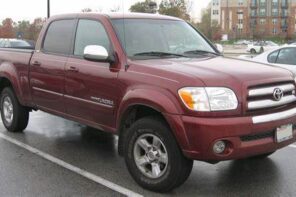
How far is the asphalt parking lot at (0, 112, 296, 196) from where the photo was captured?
5.33m

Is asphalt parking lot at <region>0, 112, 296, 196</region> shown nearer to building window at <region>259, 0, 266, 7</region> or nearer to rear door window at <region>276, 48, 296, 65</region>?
rear door window at <region>276, 48, 296, 65</region>

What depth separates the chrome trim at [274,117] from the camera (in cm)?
492

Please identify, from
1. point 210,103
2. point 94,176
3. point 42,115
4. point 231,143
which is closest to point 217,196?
point 231,143

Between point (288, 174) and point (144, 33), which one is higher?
point (144, 33)

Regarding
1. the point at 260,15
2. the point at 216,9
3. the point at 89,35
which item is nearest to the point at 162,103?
the point at 89,35

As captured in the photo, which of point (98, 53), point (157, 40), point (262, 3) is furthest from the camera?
point (262, 3)

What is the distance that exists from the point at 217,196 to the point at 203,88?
118 centimetres

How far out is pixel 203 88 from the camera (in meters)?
4.80

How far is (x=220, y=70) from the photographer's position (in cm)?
512

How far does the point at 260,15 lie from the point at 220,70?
123020mm

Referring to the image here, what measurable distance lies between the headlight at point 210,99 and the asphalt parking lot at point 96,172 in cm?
101

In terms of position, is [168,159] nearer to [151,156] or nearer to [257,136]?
[151,156]

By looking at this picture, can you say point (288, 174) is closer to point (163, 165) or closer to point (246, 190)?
point (246, 190)

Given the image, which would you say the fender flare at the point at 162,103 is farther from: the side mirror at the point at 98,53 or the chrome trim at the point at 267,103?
the chrome trim at the point at 267,103
